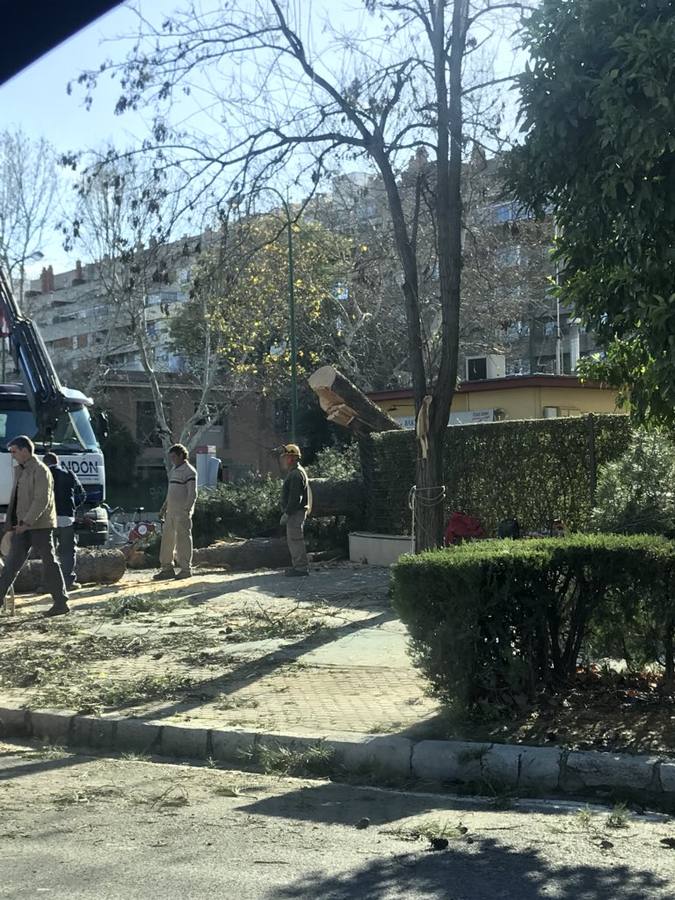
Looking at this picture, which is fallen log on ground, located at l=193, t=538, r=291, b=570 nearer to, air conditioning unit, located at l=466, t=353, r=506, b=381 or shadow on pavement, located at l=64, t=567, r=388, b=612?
shadow on pavement, located at l=64, t=567, r=388, b=612

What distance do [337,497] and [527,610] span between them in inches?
484

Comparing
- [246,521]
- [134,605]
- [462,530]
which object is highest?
[462,530]

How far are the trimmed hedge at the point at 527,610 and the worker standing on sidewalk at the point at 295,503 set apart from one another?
26.3ft

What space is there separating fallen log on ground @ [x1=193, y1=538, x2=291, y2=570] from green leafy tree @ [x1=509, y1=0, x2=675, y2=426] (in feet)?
36.3

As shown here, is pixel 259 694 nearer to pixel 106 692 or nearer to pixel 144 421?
pixel 106 692

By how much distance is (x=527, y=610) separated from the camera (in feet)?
21.6

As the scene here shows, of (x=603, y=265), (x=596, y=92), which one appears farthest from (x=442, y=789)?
(x=596, y=92)

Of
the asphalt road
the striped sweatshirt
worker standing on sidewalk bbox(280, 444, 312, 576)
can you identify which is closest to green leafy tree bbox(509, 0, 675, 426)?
the asphalt road

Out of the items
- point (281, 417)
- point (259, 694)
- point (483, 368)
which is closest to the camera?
point (259, 694)

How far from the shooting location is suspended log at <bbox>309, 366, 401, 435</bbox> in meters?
17.8

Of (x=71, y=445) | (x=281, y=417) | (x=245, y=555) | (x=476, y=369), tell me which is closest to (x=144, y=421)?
(x=281, y=417)

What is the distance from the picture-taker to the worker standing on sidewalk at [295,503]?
1489 centimetres

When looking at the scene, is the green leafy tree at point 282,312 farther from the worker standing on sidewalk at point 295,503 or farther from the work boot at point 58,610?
the work boot at point 58,610

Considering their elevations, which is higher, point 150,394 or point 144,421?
point 150,394
